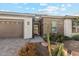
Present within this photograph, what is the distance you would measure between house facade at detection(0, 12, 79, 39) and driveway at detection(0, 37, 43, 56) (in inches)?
3.9

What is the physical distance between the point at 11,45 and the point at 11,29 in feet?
1.20

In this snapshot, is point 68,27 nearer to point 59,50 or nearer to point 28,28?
point 59,50

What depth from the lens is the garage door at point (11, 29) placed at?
14.3 ft

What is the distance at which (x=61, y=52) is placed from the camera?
14.0ft

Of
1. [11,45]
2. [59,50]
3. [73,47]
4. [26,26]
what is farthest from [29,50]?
[73,47]

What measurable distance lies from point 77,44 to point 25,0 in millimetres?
1471

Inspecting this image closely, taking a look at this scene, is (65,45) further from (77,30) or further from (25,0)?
(25,0)

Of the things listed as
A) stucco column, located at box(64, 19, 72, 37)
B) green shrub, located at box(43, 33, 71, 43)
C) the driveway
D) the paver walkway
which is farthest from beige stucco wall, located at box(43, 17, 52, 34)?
the paver walkway

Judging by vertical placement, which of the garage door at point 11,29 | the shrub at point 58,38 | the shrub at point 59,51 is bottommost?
the shrub at point 59,51

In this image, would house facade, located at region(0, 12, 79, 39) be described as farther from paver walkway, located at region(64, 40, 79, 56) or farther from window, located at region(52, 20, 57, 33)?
paver walkway, located at region(64, 40, 79, 56)

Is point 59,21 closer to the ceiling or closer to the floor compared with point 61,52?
closer to the ceiling

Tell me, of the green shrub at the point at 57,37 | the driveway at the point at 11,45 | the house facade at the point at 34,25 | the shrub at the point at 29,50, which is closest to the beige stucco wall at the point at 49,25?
the house facade at the point at 34,25

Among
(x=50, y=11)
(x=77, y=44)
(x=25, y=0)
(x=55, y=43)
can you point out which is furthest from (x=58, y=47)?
(x=25, y=0)

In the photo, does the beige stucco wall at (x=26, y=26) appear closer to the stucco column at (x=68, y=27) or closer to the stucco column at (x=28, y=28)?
the stucco column at (x=28, y=28)
